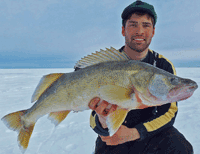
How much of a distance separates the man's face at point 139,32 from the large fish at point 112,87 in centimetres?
75

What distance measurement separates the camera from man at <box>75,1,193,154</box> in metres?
2.04

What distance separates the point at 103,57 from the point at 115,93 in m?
0.49

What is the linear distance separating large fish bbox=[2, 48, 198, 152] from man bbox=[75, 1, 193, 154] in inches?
5.6

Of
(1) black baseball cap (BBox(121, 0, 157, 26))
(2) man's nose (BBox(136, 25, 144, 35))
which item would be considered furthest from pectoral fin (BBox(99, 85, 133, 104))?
(1) black baseball cap (BBox(121, 0, 157, 26))

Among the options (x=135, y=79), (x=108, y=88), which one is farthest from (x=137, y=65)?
(x=108, y=88)

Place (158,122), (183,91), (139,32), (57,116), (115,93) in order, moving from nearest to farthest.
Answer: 1. (183,91)
2. (115,93)
3. (57,116)
4. (158,122)
5. (139,32)

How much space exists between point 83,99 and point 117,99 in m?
0.39

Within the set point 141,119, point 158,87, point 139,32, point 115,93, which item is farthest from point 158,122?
point 139,32

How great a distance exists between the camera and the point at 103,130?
2088mm

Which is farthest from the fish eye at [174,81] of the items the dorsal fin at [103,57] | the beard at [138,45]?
the beard at [138,45]

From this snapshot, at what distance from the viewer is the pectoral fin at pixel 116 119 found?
1607 mm

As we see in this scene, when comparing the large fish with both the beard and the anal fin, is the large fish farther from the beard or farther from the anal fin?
the beard

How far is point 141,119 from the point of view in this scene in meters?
2.41

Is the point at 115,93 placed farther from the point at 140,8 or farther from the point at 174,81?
the point at 140,8
